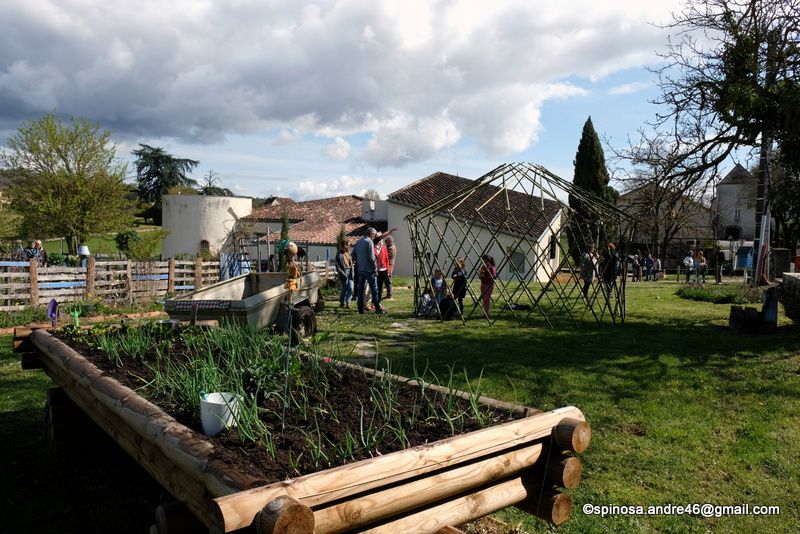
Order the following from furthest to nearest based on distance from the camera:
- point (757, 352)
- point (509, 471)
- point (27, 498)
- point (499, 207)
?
point (499, 207) < point (757, 352) < point (27, 498) < point (509, 471)

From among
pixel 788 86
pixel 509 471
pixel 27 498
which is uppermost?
pixel 788 86

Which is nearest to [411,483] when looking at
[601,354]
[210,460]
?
[210,460]

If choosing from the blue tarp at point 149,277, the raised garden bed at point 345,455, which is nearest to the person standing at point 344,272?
the blue tarp at point 149,277

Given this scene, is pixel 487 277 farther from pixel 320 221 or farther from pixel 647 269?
pixel 320 221

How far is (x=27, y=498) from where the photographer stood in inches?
147

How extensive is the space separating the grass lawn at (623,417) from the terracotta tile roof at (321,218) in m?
27.4

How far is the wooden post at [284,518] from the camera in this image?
1.80m

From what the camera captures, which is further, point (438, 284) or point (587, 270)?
point (587, 270)

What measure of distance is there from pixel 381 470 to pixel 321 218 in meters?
39.1

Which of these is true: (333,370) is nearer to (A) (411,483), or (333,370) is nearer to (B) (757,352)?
(A) (411,483)

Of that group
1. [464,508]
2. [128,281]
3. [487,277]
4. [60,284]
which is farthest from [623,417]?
[128,281]

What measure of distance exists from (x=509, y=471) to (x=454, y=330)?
22.7 feet

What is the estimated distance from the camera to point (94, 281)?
41.5ft

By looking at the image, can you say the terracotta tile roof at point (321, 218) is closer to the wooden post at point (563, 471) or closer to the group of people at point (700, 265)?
the group of people at point (700, 265)
